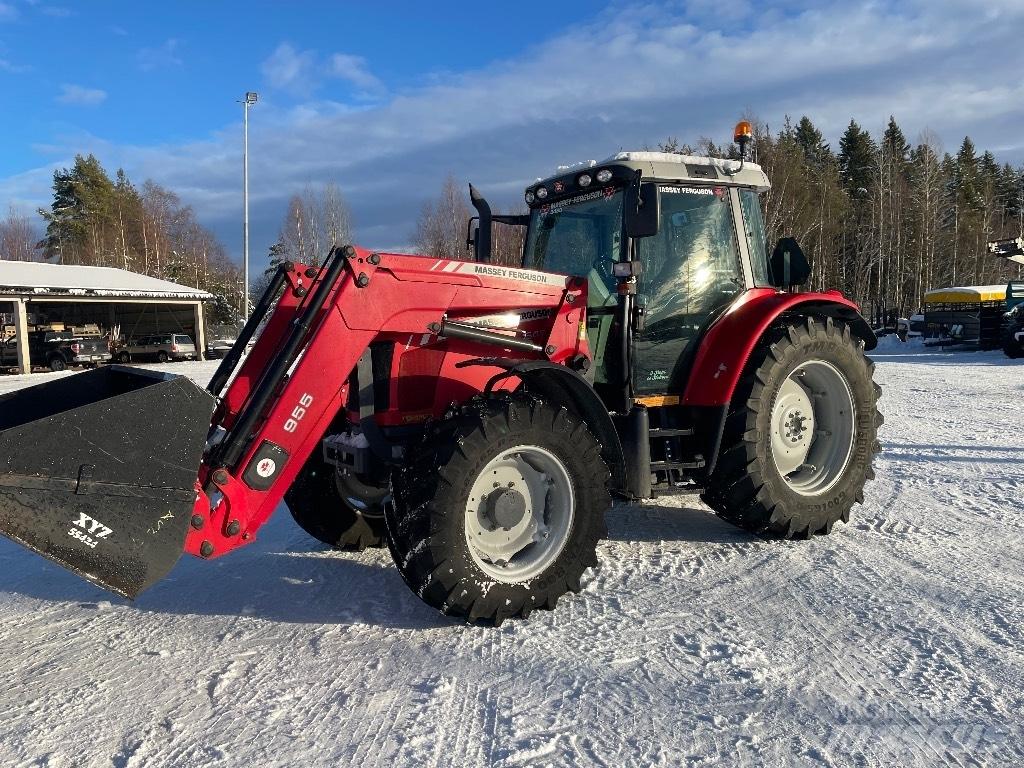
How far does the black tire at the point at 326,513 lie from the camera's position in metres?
4.33

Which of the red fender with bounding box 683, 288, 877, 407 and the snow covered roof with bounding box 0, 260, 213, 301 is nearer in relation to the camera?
the red fender with bounding box 683, 288, 877, 407

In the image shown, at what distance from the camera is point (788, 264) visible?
16.0ft

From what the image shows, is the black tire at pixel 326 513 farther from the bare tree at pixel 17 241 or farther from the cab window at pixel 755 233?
the bare tree at pixel 17 241

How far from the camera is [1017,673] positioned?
9.11 feet

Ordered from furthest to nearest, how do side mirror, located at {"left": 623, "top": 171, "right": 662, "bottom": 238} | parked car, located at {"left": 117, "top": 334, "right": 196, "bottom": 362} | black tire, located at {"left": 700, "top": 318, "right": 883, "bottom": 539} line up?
1. parked car, located at {"left": 117, "top": 334, "right": 196, "bottom": 362}
2. black tire, located at {"left": 700, "top": 318, "right": 883, "bottom": 539}
3. side mirror, located at {"left": 623, "top": 171, "right": 662, "bottom": 238}

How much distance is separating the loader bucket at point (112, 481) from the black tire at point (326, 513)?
4.59ft

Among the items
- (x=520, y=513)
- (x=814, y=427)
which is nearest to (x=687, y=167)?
(x=814, y=427)

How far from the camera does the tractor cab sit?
168 inches

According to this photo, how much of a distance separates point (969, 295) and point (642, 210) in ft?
88.4

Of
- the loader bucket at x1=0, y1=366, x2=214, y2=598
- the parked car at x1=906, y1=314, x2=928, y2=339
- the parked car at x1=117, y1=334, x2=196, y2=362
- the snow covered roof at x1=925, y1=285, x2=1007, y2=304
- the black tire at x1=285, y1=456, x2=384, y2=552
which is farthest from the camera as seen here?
the parked car at x1=117, y1=334, x2=196, y2=362

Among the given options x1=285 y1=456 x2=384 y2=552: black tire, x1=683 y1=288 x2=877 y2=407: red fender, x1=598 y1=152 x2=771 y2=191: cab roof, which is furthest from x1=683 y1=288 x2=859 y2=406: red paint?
x1=285 y1=456 x2=384 y2=552: black tire

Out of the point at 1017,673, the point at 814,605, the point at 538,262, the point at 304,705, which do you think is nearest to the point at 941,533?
the point at 814,605

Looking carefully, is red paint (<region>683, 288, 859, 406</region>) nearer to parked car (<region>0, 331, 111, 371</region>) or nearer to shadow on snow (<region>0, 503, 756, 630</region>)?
shadow on snow (<region>0, 503, 756, 630</region>)

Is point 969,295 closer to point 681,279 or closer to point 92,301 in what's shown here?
point 681,279
